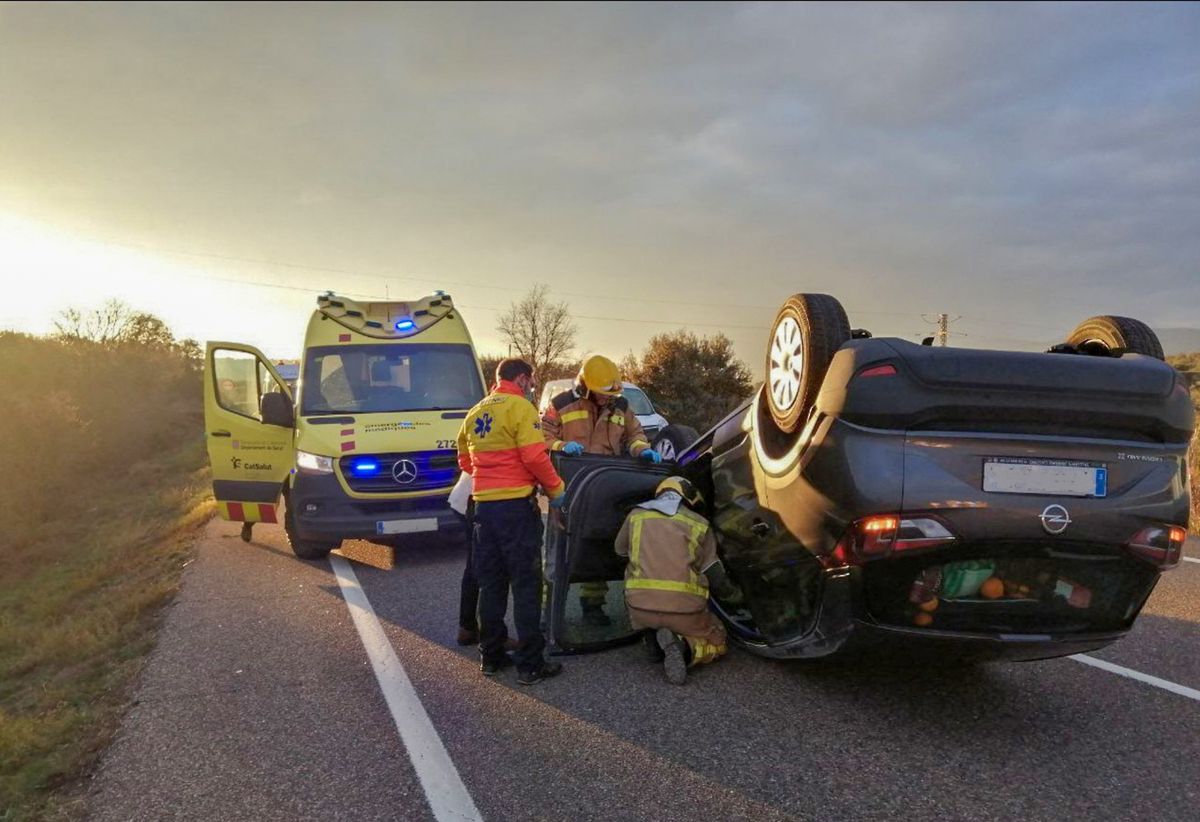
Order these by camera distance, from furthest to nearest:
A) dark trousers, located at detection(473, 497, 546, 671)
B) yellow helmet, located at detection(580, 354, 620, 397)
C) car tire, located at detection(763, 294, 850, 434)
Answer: yellow helmet, located at detection(580, 354, 620, 397) → dark trousers, located at detection(473, 497, 546, 671) → car tire, located at detection(763, 294, 850, 434)

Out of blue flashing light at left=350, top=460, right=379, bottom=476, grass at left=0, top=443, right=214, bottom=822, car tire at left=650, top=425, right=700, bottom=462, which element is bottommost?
grass at left=0, top=443, right=214, bottom=822

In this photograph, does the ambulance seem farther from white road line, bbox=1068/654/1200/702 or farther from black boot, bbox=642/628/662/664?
white road line, bbox=1068/654/1200/702

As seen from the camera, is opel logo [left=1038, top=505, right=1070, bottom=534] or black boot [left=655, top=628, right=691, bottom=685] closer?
opel logo [left=1038, top=505, right=1070, bottom=534]

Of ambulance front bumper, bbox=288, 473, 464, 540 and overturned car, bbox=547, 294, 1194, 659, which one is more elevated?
overturned car, bbox=547, 294, 1194, 659

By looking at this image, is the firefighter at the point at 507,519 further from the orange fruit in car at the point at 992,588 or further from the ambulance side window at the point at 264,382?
the ambulance side window at the point at 264,382

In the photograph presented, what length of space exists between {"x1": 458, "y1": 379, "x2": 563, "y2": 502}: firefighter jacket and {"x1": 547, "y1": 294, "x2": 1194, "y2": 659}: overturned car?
5.04ft

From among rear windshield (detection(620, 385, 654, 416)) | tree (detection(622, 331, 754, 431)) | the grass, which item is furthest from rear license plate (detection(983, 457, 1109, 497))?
tree (detection(622, 331, 754, 431))

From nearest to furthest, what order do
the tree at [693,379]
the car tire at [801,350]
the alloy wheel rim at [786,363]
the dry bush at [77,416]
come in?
the car tire at [801,350]
the alloy wheel rim at [786,363]
the dry bush at [77,416]
the tree at [693,379]

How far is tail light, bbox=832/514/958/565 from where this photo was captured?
313 cm

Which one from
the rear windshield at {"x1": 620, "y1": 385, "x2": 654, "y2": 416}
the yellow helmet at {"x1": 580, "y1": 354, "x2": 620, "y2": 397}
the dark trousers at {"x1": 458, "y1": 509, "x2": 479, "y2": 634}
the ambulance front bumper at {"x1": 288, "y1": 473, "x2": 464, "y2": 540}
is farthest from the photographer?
the rear windshield at {"x1": 620, "y1": 385, "x2": 654, "y2": 416}

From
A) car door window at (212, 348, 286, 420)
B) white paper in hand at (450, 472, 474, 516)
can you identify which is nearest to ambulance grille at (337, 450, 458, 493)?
car door window at (212, 348, 286, 420)

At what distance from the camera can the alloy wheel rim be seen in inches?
148

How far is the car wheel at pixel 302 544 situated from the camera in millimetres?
7480

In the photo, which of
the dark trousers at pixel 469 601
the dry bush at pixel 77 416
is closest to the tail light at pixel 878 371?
the dark trousers at pixel 469 601
